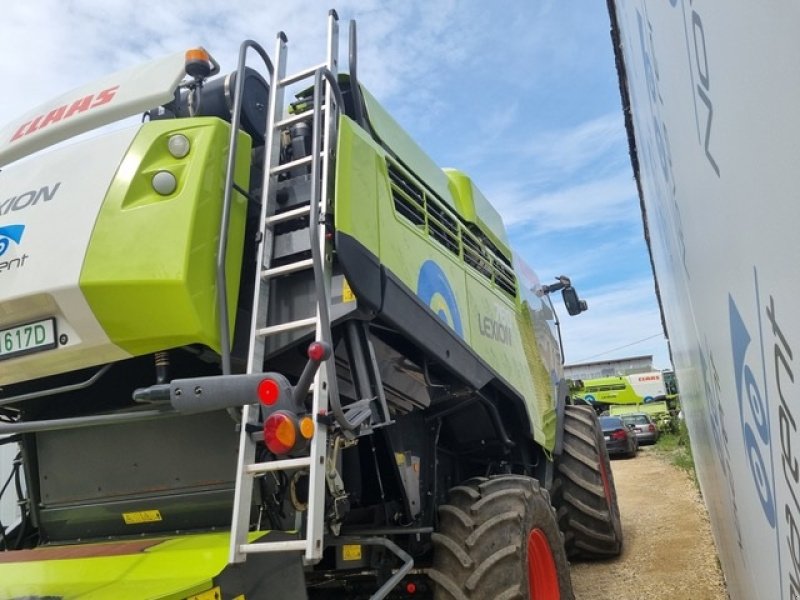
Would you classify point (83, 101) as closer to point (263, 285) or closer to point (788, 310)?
point (263, 285)

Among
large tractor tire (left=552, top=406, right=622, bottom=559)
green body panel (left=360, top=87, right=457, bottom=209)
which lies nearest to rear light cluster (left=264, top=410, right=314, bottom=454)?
green body panel (left=360, top=87, right=457, bottom=209)

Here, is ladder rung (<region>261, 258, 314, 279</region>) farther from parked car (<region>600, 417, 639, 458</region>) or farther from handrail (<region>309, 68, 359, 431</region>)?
parked car (<region>600, 417, 639, 458</region>)

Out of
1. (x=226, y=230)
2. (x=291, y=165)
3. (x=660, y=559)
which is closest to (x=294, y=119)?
(x=291, y=165)

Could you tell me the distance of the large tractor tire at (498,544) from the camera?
10.3 feet

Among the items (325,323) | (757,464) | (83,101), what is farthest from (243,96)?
(757,464)

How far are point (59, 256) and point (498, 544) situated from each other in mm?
2389

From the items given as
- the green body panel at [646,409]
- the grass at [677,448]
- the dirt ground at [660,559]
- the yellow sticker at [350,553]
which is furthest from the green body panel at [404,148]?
the green body panel at [646,409]

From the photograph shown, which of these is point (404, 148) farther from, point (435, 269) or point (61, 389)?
point (61, 389)

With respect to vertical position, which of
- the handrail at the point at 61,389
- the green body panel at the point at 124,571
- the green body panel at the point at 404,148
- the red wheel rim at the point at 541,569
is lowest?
the red wheel rim at the point at 541,569

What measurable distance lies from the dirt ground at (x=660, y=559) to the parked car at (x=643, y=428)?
13186mm

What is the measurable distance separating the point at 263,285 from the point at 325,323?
42cm

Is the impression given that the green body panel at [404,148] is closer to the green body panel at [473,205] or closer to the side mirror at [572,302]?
the green body panel at [473,205]

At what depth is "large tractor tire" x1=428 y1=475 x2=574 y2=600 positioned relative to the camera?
3.13m

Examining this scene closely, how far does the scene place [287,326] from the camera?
262 centimetres
